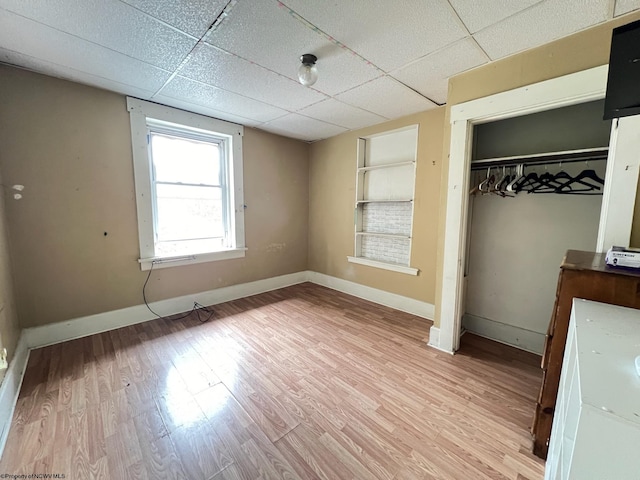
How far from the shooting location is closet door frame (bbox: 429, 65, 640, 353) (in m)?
1.45

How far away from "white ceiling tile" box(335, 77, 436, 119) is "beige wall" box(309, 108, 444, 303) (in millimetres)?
217

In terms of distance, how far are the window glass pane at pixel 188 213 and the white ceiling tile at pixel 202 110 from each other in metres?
0.88

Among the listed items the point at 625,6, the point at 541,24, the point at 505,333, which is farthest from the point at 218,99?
the point at 505,333

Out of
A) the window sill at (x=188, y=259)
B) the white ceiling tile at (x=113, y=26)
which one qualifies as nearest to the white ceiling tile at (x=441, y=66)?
the white ceiling tile at (x=113, y=26)

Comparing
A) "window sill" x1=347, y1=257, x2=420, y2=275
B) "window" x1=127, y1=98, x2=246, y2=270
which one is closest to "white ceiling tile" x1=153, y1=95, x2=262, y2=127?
"window" x1=127, y1=98, x2=246, y2=270

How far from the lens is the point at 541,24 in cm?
150

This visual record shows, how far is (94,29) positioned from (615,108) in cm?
291

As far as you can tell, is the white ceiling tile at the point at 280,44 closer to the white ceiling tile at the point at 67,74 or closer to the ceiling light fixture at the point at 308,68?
the ceiling light fixture at the point at 308,68

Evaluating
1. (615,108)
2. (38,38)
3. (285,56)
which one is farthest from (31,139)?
(615,108)

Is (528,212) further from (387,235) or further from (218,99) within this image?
(218,99)

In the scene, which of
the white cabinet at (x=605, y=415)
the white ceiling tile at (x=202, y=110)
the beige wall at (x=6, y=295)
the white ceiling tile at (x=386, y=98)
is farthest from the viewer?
the white ceiling tile at (x=202, y=110)

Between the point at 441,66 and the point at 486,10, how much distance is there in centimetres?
55

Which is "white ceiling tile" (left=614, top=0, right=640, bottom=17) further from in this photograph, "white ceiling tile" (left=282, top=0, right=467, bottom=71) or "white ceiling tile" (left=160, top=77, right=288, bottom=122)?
"white ceiling tile" (left=160, top=77, right=288, bottom=122)

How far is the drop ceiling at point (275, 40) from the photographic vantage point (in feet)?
4.57
